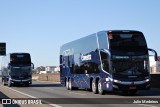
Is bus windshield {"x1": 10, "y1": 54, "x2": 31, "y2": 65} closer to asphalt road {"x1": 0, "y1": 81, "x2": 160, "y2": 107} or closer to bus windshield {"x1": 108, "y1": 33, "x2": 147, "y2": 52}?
asphalt road {"x1": 0, "y1": 81, "x2": 160, "y2": 107}

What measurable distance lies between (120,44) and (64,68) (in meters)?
12.7

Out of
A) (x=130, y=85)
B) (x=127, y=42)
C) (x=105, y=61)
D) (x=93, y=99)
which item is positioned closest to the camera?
(x=93, y=99)

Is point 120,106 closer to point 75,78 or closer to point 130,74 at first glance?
point 130,74

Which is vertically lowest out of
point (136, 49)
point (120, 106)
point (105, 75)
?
point (120, 106)

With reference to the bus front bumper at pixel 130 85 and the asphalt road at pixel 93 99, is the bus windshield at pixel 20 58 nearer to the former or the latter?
the asphalt road at pixel 93 99

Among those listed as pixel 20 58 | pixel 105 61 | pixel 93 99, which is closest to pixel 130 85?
pixel 105 61

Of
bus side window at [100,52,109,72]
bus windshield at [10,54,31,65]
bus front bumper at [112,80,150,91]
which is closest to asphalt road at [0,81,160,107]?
bus front bumper at [112,80,150,91]

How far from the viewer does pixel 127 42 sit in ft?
79.5

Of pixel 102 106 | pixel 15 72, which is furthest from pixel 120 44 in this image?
pixel 15 72

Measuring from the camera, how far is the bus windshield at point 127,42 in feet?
78.8

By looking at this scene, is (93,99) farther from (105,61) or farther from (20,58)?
(20,58)

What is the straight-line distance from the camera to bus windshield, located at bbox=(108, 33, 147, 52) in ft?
78.8

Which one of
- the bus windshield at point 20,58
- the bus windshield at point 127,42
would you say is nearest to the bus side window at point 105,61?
the bus windshield at point 127,42

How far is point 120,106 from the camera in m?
17.2
